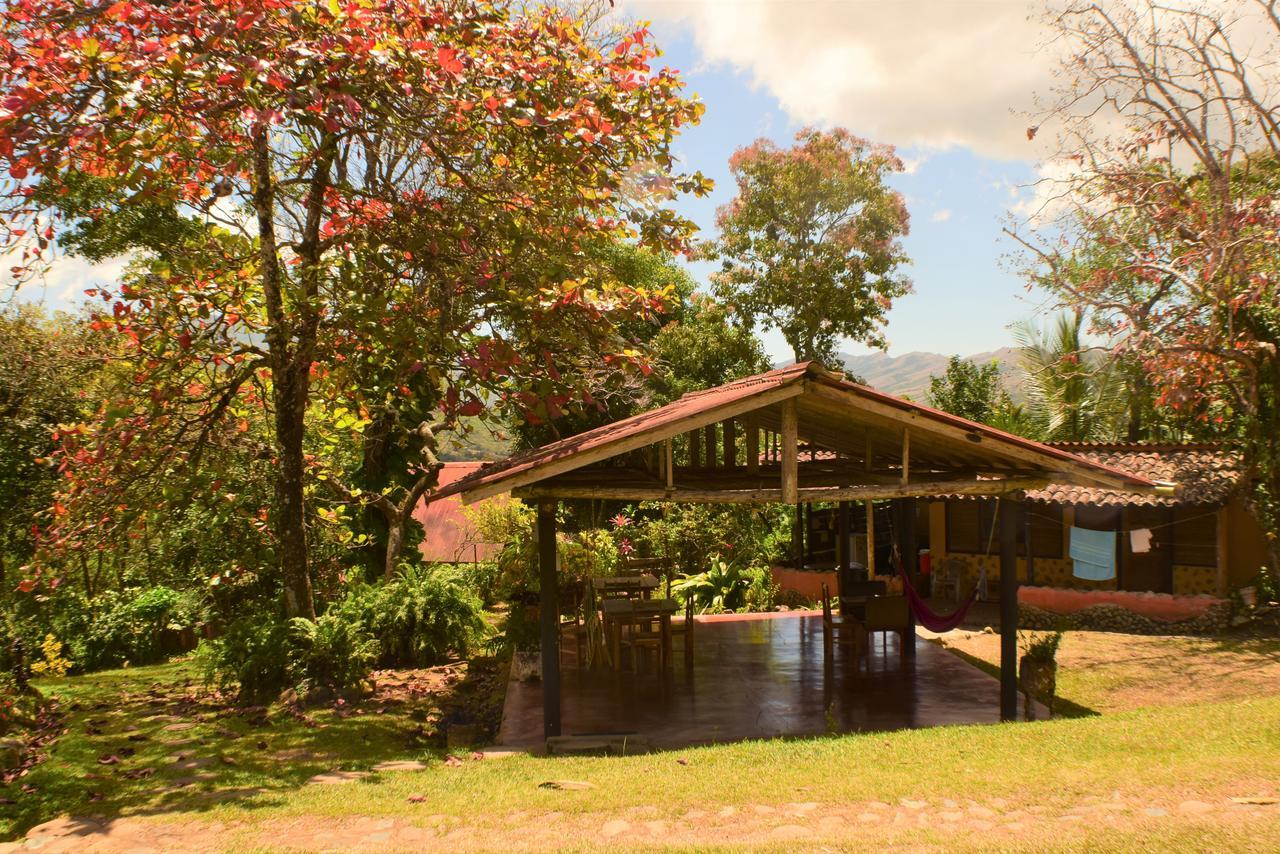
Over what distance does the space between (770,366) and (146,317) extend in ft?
70.5

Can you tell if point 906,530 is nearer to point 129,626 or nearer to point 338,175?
point 338,175

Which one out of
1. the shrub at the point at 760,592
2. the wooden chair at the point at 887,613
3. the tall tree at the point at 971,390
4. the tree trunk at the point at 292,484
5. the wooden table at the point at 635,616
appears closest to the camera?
the tree trunk at the point at 292,484

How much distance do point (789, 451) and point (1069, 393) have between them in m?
18.7

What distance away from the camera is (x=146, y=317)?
8.80 m

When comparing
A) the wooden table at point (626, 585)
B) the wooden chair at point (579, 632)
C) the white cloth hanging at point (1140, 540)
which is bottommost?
the wooden chair at point (579, 632)

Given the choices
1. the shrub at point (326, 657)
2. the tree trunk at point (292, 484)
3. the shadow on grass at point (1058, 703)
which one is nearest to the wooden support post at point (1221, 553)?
the shadow on grass at point (1058, 703)

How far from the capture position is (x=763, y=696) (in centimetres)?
965

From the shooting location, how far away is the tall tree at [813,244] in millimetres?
27078

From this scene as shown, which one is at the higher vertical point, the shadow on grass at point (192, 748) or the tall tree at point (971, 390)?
the tall tree at point (971, 390)

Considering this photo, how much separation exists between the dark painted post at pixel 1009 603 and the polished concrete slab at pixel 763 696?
0.34 metres

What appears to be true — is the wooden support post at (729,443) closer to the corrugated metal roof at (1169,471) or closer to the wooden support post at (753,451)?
the wooden support post at (753,451)

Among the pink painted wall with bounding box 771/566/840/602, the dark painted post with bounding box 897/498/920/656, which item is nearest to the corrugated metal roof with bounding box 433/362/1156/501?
the dark painted post with bounding box 897/498/920/656

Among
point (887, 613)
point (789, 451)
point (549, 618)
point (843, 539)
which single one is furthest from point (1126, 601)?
point (549, 618)

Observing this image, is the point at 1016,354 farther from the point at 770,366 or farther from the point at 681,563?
the point at 681,563
